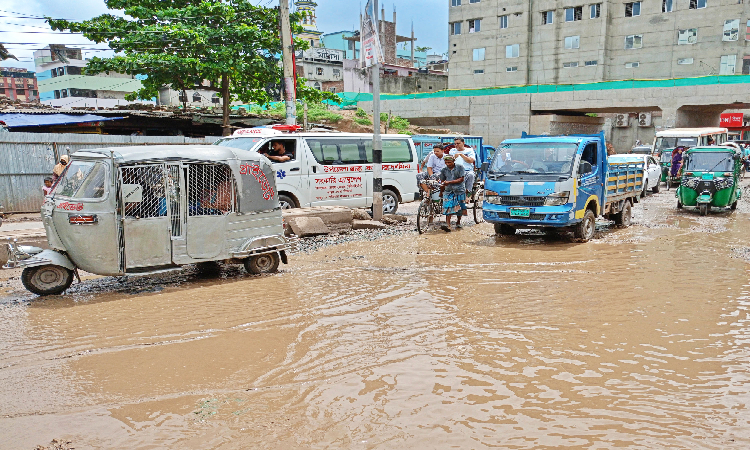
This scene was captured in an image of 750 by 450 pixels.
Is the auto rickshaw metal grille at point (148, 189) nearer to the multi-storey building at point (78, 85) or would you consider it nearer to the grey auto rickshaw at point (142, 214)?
the grey auto rickshaw at point (142, 214)

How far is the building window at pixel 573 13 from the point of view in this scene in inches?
1686

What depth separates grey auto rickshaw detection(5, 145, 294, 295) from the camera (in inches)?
256

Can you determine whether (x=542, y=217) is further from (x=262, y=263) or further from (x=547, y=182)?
(x=262, y=263)

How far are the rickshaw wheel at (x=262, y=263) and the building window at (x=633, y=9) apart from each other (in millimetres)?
42441

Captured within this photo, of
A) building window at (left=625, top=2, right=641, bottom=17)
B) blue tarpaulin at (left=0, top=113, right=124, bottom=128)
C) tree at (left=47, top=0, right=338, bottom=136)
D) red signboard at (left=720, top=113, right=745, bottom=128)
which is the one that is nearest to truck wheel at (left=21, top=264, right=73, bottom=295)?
blue tarpaulin at (left=0, top=113, right=124, bottom=128)

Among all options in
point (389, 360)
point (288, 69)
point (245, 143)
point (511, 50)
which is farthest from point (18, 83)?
point (389, 360)

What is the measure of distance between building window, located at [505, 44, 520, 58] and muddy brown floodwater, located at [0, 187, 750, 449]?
41178mm

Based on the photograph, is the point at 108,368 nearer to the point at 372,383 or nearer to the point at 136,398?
the point at 136,398

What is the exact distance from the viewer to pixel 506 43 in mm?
46312

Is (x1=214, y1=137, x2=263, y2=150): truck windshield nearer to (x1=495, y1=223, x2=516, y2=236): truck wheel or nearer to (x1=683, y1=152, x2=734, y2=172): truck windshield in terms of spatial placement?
(x1=495, y1=223, x2=516, y2=236): truck wheel

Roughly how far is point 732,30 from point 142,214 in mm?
43722

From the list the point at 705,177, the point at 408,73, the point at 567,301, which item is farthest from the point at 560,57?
the point at 567,301

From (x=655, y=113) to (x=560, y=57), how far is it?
30.3 ft

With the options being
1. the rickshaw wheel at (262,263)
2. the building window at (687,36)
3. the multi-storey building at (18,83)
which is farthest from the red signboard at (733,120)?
the multi-storey building at (18,83)
